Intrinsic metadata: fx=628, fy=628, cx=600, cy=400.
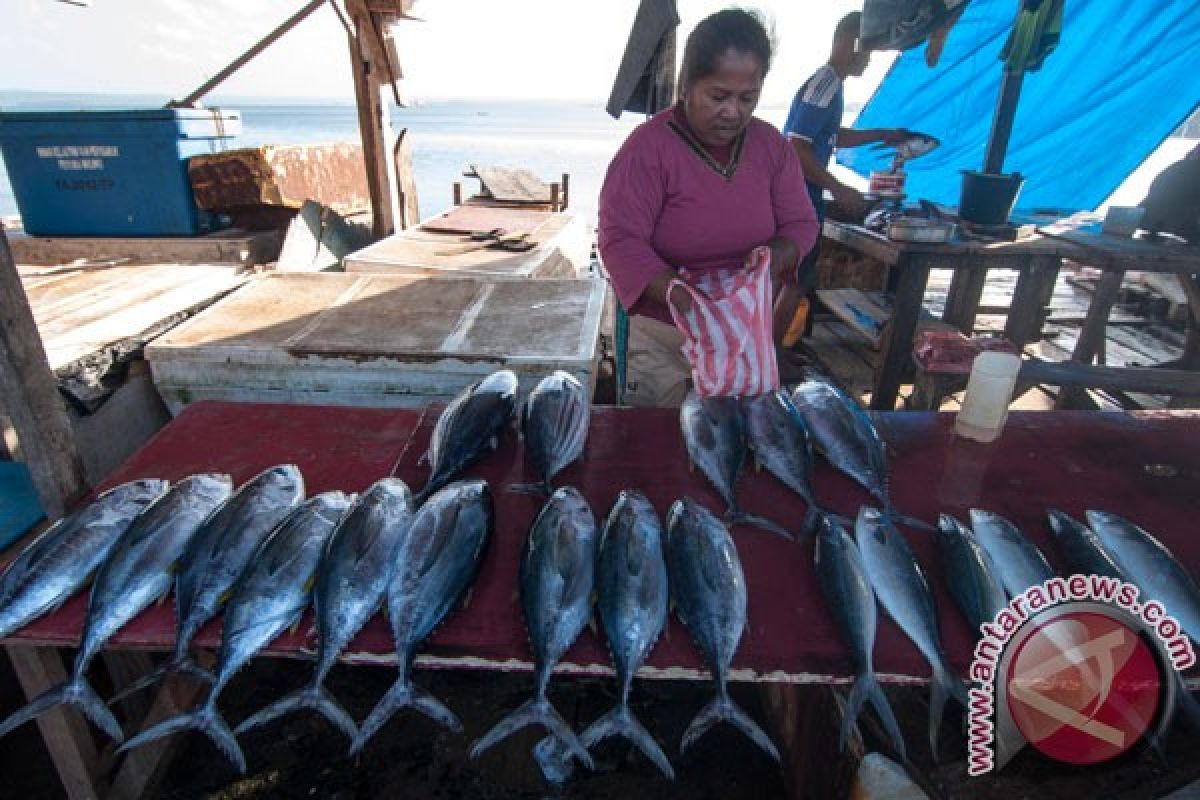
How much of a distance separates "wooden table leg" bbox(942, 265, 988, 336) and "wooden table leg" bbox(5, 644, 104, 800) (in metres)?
6.76

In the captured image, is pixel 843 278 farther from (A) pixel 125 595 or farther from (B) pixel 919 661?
(A) pixel 125 595

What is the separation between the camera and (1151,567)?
201cm

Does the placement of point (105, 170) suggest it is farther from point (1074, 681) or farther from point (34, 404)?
point (1074, 681)

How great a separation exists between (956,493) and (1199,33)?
6.89 metres

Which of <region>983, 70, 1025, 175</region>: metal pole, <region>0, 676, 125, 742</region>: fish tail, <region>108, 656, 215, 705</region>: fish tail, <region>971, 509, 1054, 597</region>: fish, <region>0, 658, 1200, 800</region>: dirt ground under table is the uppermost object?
<region>983, 70, 1025, 175</region>: metal pole

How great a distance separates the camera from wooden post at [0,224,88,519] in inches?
90.9

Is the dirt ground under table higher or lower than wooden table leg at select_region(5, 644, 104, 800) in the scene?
lower

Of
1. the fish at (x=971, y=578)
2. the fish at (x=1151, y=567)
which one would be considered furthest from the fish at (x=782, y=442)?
the fish at (x=1151, y=567)

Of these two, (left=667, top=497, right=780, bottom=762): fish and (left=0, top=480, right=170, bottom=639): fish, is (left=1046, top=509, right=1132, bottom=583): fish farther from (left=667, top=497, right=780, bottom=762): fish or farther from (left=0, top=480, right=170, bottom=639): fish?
(left=0, top=480, right=170, bottom=639): fish

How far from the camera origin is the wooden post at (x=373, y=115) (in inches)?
260

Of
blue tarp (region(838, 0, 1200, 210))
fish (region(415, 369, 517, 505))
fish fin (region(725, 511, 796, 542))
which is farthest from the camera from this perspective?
blue tarp (region(838, 0, 1200, 210))

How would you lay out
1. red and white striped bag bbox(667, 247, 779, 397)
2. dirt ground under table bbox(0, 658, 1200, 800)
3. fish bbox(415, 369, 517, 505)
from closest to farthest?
fish bbox(415, 369, 517, 505) < red and white striped bag bbox(667, 247, 779, 397) < dirt ground under table bbox(0, 658, 1200, 800)

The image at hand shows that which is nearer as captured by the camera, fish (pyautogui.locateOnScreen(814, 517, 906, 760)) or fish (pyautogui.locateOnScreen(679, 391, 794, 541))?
fish (pyautogui.locateOnScreen(814, 517, 906, 760))

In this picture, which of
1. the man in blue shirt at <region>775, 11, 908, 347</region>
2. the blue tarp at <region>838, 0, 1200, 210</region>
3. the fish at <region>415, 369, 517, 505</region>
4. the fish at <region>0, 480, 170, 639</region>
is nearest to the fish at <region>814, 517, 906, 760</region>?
the fish at <region>415, 369, 517, 505</region>
